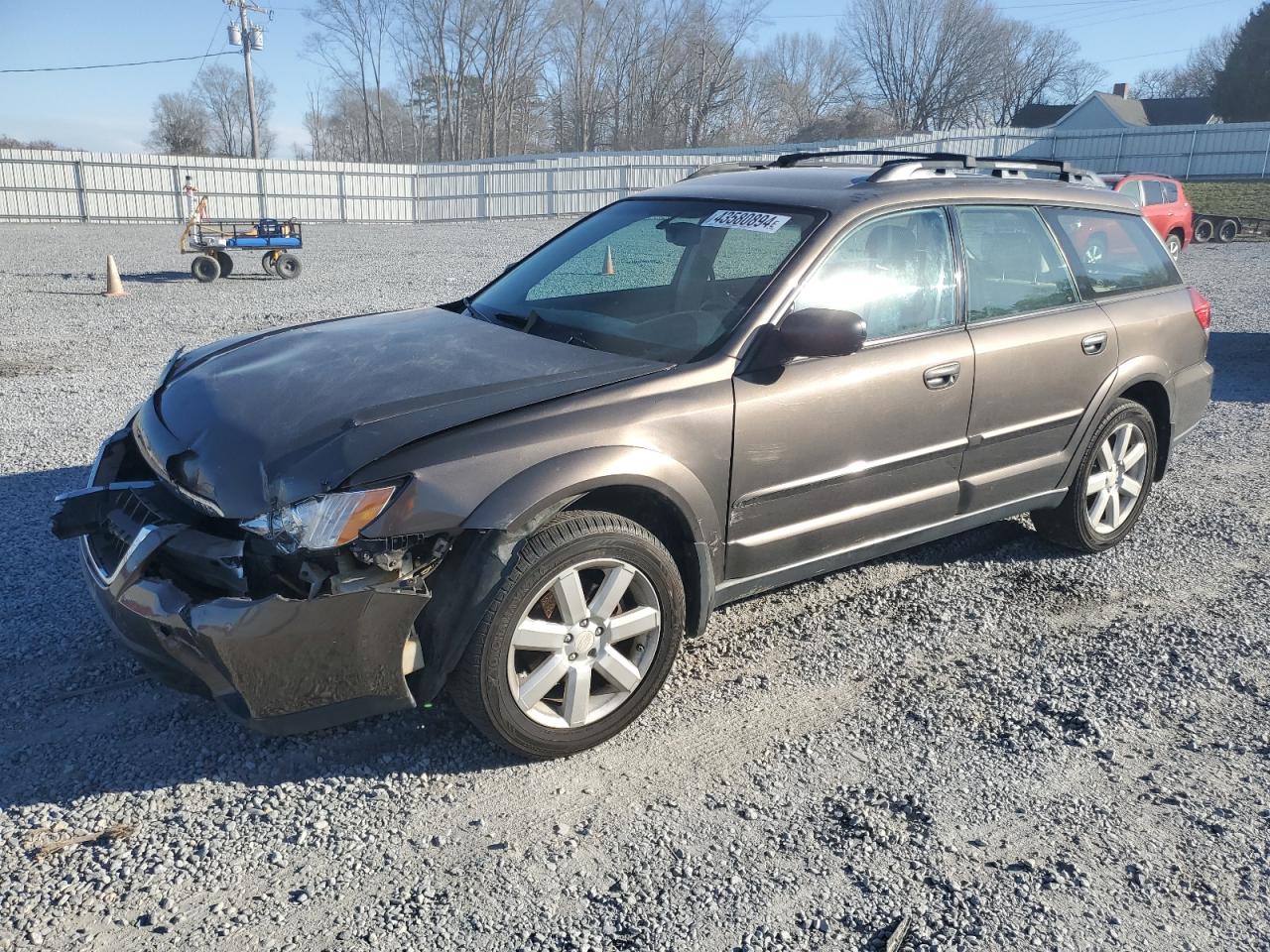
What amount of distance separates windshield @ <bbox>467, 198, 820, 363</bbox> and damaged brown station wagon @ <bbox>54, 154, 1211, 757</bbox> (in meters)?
0.02

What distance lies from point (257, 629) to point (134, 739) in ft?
2.98

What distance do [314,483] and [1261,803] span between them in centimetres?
299

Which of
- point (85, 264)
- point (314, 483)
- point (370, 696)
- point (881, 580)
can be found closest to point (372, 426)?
point (314, 483)

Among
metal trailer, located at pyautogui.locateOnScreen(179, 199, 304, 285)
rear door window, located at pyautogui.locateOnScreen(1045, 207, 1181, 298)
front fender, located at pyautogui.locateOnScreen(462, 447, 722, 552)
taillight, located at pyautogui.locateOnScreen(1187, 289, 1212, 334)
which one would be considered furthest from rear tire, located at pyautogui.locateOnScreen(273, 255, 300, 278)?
front fender, located at pyautogui.locateOnScreen(462, 447, 722, 552)

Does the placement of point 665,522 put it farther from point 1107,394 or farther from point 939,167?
point 1107,394

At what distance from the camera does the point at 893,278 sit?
3951 mm

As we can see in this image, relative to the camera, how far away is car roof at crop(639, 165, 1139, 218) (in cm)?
394

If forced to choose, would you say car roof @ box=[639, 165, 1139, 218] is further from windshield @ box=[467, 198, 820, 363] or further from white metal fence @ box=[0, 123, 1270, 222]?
white metal fence @ box=[0, 123, 1270, 222]

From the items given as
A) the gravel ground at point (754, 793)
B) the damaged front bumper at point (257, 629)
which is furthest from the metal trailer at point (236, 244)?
the damaged front bumper at point (257, 629)

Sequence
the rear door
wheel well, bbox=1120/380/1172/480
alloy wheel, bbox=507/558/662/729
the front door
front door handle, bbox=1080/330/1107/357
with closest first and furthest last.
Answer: alloy wheel, bbox=507/558/662/729 < the front door < the rear door < front door handle, bbox=1080/330/1107/357 < wheel well, bbox=1120/380/1172/480

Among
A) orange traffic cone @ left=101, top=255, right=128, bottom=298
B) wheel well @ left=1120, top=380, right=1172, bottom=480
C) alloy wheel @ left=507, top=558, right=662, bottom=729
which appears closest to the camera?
alloy wheel @ left=507, top=558, right=662, bottom=729

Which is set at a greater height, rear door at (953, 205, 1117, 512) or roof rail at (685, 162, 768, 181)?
roof rail at (685, 162, 768, 181)

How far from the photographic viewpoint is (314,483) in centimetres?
278

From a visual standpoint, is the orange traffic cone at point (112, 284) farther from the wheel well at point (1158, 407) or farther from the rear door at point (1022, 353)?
the wheel well at point (1158, 407)
